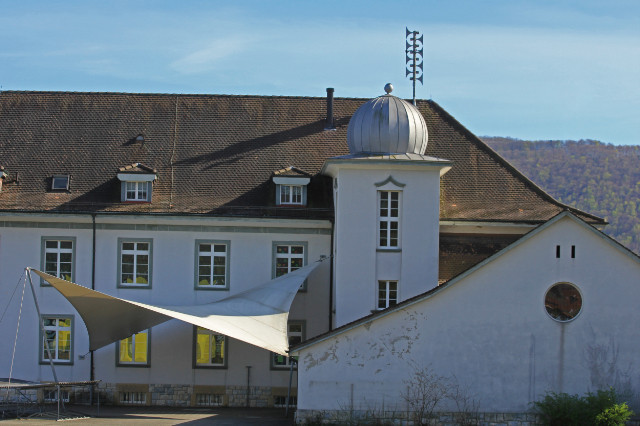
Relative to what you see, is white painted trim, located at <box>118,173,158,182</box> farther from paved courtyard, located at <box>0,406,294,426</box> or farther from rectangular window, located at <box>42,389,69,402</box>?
paved courtyard, located at <box>0,406,294,426</box>

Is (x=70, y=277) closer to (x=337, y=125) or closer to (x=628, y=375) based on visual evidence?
(x=337, y=125)

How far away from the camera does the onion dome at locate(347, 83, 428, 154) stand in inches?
1224

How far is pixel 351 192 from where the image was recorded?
102 ft

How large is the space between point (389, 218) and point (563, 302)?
6.22 m

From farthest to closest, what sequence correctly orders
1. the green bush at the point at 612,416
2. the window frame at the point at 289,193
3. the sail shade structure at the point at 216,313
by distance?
the window frame at the point at 289,193 → the sail shade structure at the point at 216,313 → the green bush at the point at 612,416

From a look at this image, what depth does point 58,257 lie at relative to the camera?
32.9 metres

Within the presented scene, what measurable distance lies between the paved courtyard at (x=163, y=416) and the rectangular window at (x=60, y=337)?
81.3 inches

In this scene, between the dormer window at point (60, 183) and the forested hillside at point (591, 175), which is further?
the forested hillside at point (591, 175)

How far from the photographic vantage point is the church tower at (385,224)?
31.0m

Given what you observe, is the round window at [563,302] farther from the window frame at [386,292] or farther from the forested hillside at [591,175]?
the forested hillside at [591,175]

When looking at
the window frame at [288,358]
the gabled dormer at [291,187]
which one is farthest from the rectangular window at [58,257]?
the window frame at [288,358]

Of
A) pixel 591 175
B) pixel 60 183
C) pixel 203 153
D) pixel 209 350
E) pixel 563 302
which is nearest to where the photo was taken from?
pixel 563 302

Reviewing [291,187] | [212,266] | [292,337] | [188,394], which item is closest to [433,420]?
[292,337]

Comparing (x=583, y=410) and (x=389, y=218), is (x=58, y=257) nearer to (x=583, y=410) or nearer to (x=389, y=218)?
(x=389, y=218)
